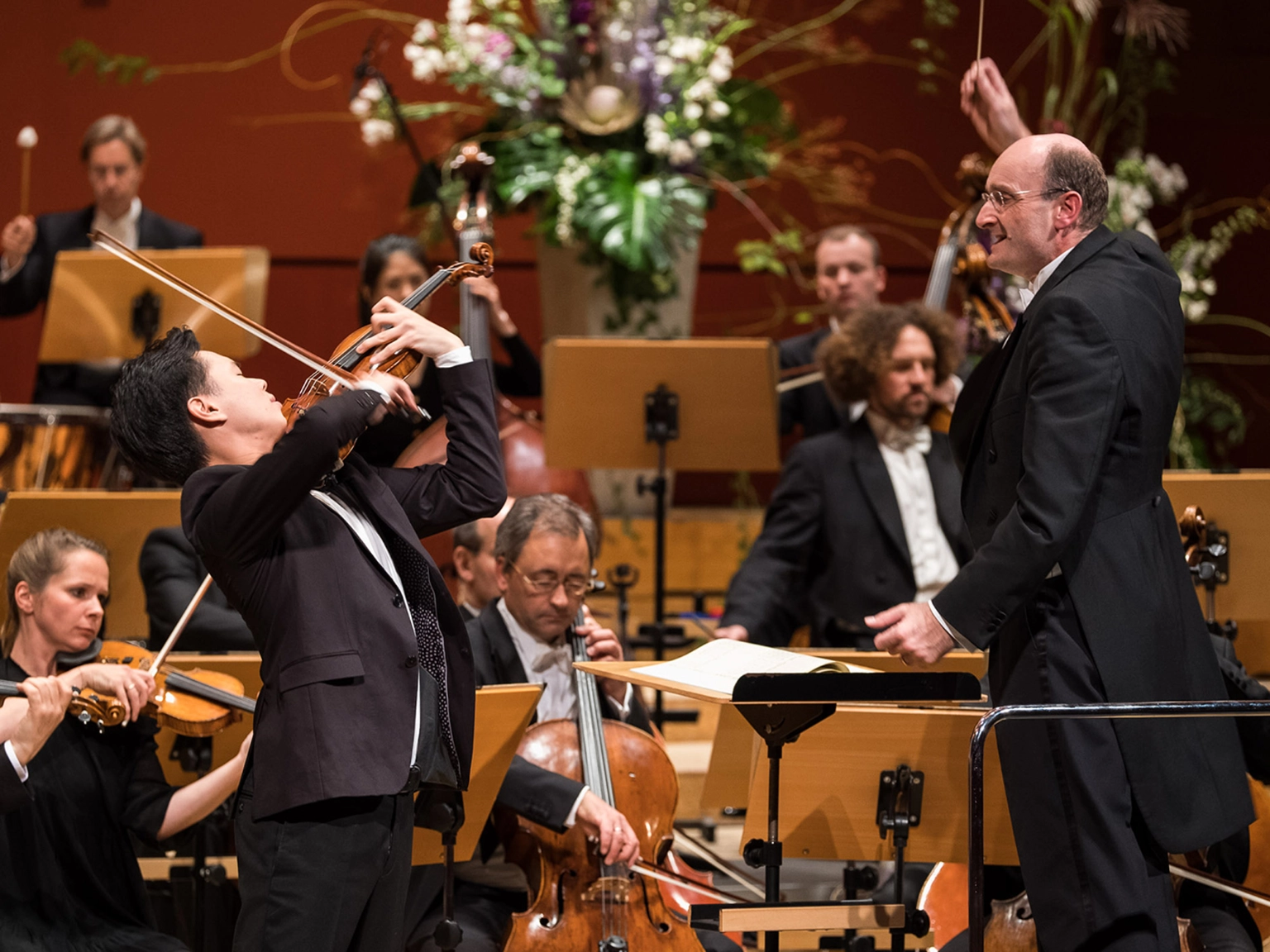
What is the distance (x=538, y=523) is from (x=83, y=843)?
0.95 meters

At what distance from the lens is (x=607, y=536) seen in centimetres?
495

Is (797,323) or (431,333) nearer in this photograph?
(431,333)

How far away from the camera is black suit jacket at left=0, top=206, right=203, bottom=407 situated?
15.0 feet

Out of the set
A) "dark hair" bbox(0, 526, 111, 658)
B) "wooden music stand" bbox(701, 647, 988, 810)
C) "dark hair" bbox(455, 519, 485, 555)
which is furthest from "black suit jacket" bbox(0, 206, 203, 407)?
"wooden music stand" bbox(701, 647, 988, 810)

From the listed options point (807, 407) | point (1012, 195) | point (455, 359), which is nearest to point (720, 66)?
point (807, 407)

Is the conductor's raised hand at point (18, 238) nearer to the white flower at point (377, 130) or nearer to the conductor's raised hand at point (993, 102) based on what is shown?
the white flower at point (377, 130)

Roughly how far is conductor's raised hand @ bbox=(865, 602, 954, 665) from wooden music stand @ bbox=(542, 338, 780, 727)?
5.85 feet

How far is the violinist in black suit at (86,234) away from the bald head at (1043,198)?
3089mm

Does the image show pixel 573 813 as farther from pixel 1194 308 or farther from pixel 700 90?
pixel 1194 308

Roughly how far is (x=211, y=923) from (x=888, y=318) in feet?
7.00

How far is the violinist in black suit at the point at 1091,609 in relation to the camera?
2.03m

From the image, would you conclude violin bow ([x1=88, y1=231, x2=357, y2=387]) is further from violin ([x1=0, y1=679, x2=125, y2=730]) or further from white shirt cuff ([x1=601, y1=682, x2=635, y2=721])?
white shirt cuff ([x1=601, y1=682, x2=635, y2=721])

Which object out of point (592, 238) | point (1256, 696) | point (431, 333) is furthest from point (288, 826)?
point (592, 238)

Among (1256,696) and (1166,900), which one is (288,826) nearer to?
(1166,900)
